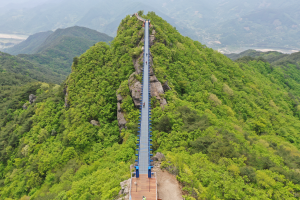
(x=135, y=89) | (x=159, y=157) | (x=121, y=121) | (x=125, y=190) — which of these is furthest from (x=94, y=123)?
(x=125, y=190)

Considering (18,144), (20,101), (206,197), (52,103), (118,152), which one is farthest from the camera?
(20,101)

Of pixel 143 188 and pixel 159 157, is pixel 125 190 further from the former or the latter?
pixel 159 157

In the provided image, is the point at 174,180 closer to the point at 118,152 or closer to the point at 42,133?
the point at 118,152

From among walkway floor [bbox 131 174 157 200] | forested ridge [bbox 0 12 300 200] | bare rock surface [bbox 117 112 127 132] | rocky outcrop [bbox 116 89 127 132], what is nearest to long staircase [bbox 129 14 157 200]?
walkway floor [bbox 131 174 157 200]

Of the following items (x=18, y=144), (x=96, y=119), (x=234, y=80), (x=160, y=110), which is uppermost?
(x=234, y=80)

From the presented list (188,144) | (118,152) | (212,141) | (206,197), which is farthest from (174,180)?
(118,152)

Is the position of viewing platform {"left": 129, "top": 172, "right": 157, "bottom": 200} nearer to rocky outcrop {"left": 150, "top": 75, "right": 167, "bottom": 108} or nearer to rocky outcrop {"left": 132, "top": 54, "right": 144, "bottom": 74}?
rocky outcrop {"left": 150, "top": 75, "right": 167, "bottom": 108}
